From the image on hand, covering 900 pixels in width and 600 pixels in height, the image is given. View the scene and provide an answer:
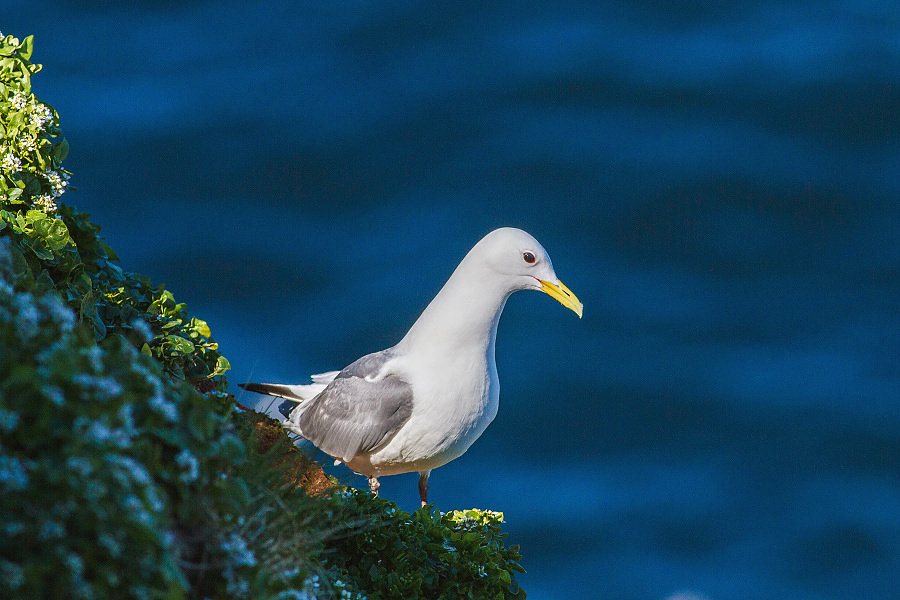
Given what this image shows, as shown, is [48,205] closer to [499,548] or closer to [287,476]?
[287,476]

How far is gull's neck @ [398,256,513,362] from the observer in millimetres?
5445

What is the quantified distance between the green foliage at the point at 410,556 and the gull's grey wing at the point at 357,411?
0.84 metres

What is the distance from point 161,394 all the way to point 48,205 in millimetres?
3179

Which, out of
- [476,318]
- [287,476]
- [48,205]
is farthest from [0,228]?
[476,318]

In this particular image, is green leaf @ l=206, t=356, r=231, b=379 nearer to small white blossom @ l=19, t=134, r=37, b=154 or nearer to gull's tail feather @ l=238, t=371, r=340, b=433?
gull's tail feather @ l=238, t=371, r=340, b=433

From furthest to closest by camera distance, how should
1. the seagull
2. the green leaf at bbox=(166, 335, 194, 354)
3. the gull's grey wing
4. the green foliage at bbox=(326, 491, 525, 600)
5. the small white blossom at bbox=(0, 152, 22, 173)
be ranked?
the gull's grey wing, the seagull, the green leaf at bbox=(166, 335, 194, 354), the small white blossom at bbox=(0, 152, 22, 173), the green foliage at bbox=(326, 491, 525, 600)

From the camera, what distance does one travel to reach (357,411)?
18.8 ft

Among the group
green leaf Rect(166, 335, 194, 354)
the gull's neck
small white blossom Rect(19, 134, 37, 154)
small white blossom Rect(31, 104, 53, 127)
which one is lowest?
green leaf Rect(166, 335, 194, 354)

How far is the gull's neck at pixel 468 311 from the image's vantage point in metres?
5.45

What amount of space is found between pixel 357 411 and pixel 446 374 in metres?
0.64

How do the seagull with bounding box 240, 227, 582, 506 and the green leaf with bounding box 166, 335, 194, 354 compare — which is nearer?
the green leaf with bounding box 166, 335, 194, 354

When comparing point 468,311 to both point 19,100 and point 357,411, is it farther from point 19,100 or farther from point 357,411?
point 19,100

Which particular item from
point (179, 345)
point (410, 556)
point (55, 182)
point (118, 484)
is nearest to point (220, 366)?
point (179, 345)

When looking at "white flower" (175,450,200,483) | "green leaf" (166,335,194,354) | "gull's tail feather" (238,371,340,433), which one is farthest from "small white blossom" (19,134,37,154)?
"white flower" (175,450,200,483)
